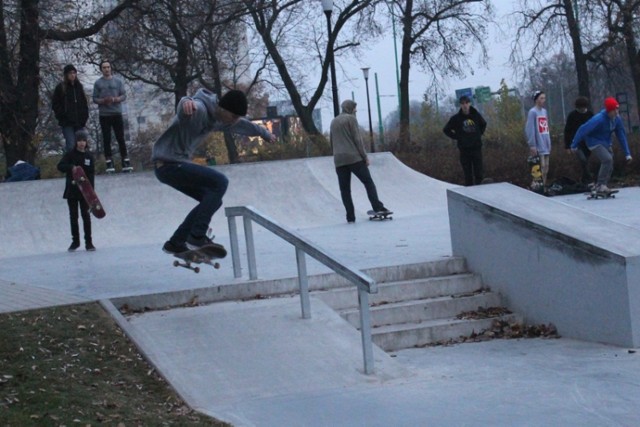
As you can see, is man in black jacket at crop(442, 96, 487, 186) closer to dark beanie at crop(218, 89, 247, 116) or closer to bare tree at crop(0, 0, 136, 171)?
bare tree at crop(0, 0, 136, 171)

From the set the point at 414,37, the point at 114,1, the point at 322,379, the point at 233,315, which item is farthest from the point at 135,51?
the point at 322,379

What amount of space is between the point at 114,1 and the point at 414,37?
12.9 m

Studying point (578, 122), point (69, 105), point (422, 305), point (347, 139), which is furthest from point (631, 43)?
point (422, 305)

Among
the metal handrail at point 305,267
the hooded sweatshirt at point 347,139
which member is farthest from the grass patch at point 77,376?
the hooded sweatshirt at point 347,139

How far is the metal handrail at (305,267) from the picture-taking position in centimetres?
A: 647

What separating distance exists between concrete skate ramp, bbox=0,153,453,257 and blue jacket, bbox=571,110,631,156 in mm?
2839

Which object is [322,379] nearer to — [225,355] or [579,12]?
[225,355]

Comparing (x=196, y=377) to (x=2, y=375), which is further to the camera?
(x=196, y=377)

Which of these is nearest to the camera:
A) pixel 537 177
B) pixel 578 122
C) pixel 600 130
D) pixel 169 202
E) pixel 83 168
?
pixel 83 168

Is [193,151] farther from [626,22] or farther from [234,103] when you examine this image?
[626,22]

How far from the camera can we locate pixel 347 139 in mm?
14211

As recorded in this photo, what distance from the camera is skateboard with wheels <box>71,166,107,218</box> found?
39.0 feet

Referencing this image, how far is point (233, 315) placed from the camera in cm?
786

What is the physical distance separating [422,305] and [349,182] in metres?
6.27
